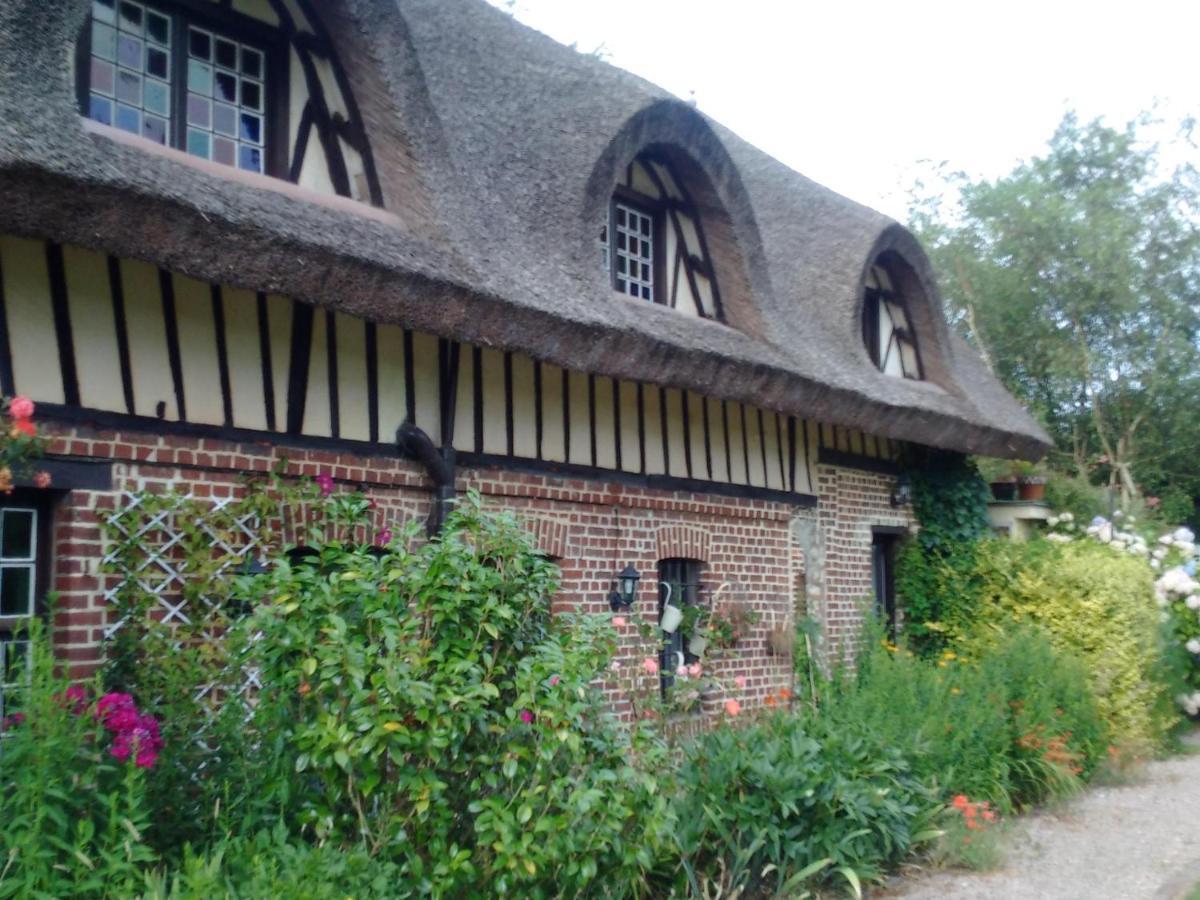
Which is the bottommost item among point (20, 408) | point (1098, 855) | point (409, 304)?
point (1098, 855)

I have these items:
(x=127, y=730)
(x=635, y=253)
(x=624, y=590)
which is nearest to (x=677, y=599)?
(x=624, y=590)

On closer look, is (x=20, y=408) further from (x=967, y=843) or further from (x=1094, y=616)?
(x=1094, y=616)

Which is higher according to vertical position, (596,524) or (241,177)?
(241,177)

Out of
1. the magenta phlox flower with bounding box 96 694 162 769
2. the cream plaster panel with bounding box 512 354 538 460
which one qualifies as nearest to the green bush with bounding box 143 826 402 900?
the magenta phlox flower with bounding box 96 694 162 769

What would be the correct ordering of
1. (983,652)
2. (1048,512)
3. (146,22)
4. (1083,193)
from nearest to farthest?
(146,22) < (983,652) < (1048,512) < (1083,193)

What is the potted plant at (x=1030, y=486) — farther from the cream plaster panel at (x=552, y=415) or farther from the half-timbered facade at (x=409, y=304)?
the cream plaster panel at (x=552, y=415)

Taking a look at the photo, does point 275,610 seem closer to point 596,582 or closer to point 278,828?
point 278,828

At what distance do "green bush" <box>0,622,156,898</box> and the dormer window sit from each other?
2902 mm

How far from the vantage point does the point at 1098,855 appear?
748 cm

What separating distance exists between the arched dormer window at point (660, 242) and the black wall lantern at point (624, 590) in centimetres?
224

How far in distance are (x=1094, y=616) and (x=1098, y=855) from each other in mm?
3951

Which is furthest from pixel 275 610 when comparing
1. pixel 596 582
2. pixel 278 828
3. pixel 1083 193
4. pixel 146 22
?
pixel 1083 193

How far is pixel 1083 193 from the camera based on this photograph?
82.0ft

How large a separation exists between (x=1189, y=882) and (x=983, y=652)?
4.43 metres
